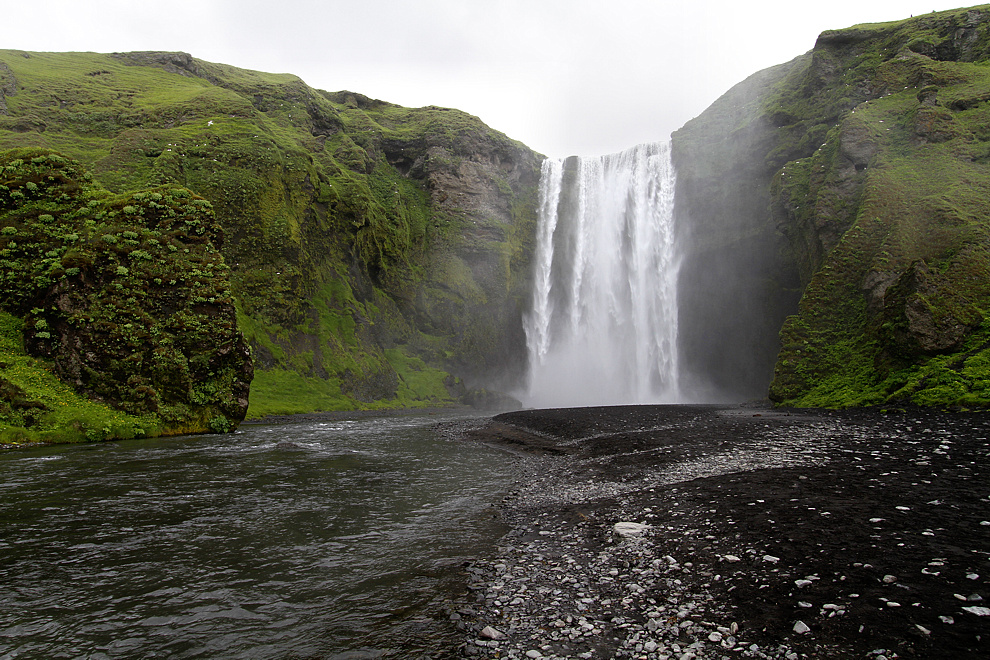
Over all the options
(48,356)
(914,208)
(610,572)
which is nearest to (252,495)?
(610,572)

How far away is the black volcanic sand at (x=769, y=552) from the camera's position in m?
5.25

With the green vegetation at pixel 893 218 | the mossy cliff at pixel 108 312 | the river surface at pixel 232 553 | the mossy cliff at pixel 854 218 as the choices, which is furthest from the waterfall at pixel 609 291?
the river surface at pixel 232 553

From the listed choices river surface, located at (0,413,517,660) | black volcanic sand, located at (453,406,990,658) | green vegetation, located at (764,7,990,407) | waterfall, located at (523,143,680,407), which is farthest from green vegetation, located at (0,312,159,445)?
waterfall, located at (523,143,680,407)

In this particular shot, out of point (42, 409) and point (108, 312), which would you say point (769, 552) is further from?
point (108, 312)

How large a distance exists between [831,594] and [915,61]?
196ft

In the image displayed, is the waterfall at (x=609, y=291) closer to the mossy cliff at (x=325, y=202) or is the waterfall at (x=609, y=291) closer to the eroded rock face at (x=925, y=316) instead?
the mossy cliff at (x=325, y=202)

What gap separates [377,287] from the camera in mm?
67312

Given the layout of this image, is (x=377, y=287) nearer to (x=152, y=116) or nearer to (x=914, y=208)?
(x=152, y=116)

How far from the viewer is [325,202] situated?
60.4m

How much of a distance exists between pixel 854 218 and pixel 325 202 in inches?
2203

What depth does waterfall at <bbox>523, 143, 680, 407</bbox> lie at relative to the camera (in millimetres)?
64562

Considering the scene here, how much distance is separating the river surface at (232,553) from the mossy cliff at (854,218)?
2386 cm

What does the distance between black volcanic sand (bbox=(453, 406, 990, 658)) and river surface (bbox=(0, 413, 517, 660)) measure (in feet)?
3.92

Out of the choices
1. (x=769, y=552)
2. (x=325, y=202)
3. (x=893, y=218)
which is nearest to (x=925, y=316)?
(x=893, y=218)
